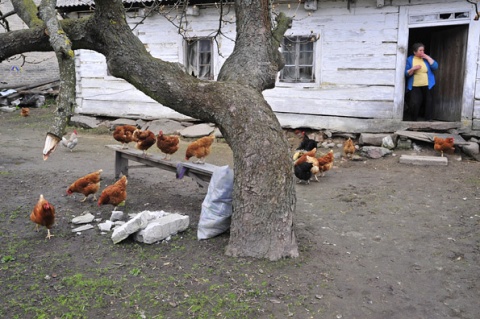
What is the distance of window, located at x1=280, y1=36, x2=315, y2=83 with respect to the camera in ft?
38.5

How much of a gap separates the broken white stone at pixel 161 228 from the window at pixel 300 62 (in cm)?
753

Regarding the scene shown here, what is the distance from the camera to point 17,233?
5.28m

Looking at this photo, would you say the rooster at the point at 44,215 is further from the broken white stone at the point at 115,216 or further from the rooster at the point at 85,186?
the rooster at the point at 85,186

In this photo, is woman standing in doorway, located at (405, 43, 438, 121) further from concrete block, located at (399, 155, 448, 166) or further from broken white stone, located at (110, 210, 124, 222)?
broken white stone, located at (110, 210, 124, 222)

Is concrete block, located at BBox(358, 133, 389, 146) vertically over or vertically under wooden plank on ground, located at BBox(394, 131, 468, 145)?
under

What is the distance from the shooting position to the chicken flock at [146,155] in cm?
515

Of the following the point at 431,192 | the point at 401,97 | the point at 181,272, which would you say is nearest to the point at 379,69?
the point at 401,97

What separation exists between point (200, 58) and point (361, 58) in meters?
4.69

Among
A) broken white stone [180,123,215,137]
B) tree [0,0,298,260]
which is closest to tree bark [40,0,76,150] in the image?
tree [0,0,298,260]

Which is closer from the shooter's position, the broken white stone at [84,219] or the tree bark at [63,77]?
the tree bark at [63,77]

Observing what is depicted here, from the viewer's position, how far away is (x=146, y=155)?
7.25 metres

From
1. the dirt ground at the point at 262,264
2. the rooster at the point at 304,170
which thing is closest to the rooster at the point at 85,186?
the dirt ground at the point at 262,264

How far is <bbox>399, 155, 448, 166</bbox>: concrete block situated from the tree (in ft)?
17.2

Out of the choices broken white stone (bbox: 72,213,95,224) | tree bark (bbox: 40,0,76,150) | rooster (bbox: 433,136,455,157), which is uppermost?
tree bark (bbox: 40,0,76,150)
